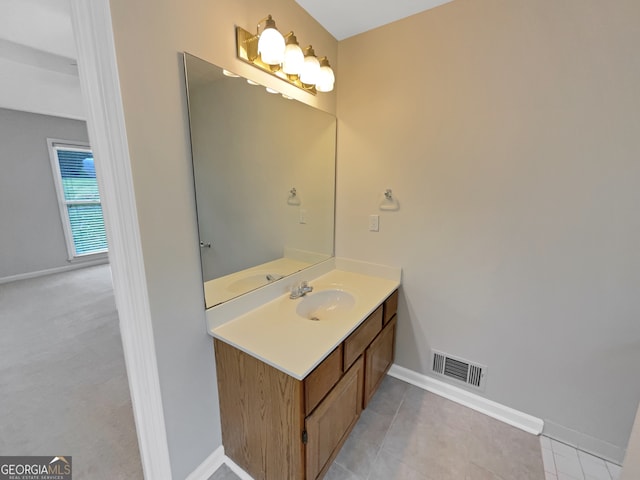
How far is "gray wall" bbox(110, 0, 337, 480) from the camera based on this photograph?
89 centimetres

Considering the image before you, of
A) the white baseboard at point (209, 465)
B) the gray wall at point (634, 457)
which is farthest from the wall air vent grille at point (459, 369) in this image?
the white baseboard at point (209, 465)

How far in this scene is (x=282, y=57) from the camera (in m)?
1.26

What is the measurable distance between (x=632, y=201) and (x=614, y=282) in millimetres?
389

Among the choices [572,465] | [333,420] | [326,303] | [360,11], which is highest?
[360,11]

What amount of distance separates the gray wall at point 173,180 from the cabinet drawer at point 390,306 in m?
1.06

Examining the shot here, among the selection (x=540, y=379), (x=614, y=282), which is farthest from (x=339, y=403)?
(x=614, y=282)

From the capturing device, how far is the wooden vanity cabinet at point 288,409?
3.37ft

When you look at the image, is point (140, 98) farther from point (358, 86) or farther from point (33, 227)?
point (33, 227)

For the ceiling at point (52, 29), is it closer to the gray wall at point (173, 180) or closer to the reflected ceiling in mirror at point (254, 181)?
the gray wall at point (173, 180)

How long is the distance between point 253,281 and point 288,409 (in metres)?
0.67

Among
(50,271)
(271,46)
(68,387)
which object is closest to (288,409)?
(271,46)

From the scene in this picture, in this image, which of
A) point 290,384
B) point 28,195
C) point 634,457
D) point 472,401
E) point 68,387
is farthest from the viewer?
point 28,195

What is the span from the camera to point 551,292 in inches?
55.4

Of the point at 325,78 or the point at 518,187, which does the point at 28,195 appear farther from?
the point at 518,187
